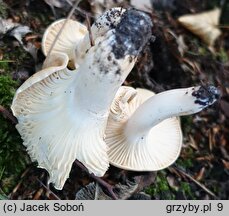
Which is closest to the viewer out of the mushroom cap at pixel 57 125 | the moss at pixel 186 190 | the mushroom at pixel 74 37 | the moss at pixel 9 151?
the mushroom cap at pixel 57 125

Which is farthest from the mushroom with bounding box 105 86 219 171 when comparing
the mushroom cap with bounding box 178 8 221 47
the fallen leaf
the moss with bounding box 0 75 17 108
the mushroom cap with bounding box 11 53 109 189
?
the mushroom cap with bounding box 178 8 221 47

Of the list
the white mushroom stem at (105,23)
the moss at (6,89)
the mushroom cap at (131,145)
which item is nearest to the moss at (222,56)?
the mushroom cap at (131,145)

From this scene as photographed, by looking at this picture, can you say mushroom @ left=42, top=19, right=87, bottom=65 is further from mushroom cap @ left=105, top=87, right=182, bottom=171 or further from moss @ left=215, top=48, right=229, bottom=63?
A: moss @ left=215, top=48, right=229, bottom=63

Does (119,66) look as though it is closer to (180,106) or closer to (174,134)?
(180,106)

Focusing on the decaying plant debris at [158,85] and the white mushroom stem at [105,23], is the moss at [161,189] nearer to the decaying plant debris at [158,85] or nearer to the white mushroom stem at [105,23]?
the decaying plant debris at [158,85]

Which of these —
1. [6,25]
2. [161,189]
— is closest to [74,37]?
[6,25]
